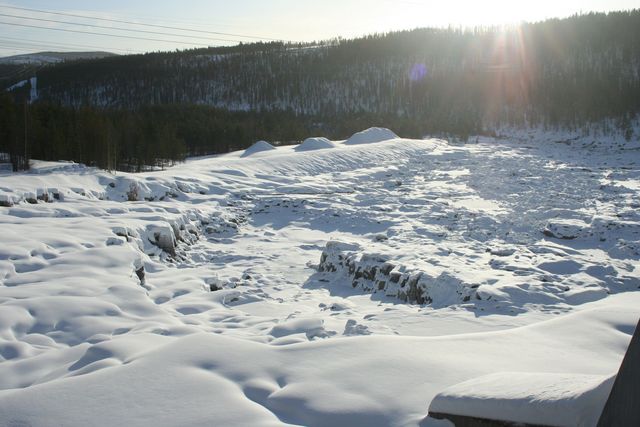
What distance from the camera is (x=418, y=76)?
109 m

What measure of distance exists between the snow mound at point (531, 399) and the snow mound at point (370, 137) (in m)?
37.4

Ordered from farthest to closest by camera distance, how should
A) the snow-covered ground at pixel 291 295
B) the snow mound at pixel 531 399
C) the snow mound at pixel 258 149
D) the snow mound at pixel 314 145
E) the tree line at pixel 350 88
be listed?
1. the tree line at pixel 350 88
2. the snow mound at pixel 258 149
3. the snow mound at pixel 314 145
4. the snow-covered ground at pixel 291 295
5. the snow mound at pixel 531 399

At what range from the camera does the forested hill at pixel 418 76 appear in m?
84.3

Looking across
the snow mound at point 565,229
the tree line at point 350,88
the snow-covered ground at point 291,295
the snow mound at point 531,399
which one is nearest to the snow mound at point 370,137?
the tree line at point 350,88

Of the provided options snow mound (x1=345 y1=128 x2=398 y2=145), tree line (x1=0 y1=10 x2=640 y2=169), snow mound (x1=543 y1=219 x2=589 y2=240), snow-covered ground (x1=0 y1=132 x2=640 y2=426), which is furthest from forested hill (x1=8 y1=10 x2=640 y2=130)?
snow mound (x1=543 y1=219 x2=589 y2=240)

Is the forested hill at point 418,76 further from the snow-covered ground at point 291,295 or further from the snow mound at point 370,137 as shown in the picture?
the snow-covered ground at point 291,295

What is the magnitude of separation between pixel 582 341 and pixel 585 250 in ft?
26.0

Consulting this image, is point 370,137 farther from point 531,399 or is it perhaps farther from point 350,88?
point 350,88

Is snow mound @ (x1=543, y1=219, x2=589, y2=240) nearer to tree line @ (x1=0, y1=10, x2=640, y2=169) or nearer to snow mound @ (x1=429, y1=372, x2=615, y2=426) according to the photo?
snow mound @ (x1=429, y1=372, x2=615, y2=426)

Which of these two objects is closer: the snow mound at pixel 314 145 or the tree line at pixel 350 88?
the snow mound at pixel 314 145

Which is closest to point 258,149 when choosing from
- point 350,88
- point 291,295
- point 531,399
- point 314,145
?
point 314,145

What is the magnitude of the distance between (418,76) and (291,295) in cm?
10540

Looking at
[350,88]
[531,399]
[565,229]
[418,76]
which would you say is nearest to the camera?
[531,399]

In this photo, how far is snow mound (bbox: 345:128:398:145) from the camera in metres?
40.5
